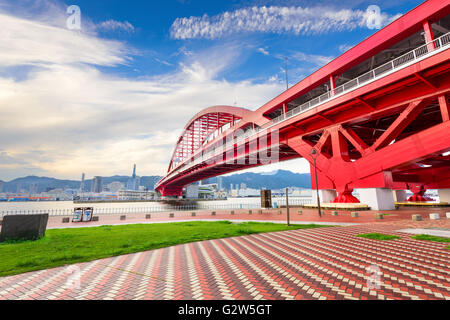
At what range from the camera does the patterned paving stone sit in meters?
3.79

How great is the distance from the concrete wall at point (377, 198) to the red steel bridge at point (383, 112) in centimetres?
74

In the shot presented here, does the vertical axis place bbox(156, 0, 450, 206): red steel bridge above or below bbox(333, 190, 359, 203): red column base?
above

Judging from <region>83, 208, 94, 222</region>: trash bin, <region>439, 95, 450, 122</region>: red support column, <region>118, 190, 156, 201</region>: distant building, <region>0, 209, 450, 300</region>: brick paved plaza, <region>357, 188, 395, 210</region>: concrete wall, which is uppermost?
<region>439, 95, 450, 122</region>: red support column

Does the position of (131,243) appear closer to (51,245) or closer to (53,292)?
(51,245)

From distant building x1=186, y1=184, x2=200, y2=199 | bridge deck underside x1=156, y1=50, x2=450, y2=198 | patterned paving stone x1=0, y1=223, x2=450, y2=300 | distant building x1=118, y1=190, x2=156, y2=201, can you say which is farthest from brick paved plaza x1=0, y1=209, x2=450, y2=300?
distant building x1=118, y1=190, x2=156, y2=201

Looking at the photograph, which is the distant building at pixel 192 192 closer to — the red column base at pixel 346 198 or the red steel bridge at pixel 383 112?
the red steel bridge at pixel 383 112

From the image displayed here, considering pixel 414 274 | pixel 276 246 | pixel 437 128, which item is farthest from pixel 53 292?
pixel 437 128

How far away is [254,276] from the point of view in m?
4.68

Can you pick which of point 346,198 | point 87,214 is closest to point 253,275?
point 87,214

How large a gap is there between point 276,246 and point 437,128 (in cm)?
1646

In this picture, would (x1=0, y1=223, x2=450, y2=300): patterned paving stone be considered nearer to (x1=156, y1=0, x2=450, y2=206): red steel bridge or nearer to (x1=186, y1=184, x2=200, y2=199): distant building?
(x1=156, y1=0, x2=450, y2=206): red steel bridge

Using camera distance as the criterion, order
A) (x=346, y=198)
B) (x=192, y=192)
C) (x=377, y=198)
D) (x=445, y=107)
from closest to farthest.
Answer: (x=445, y=107) < (x=377, y=198) < (x=346, y=198) < (x=192, y=192)

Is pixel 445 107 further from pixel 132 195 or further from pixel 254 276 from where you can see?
pixel 132 195

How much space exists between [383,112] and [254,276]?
21.1m
